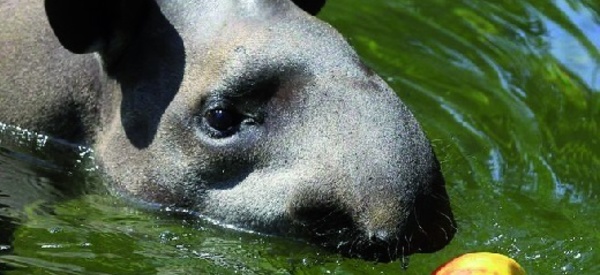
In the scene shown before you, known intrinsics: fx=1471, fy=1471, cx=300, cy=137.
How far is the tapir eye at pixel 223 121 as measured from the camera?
7.23m

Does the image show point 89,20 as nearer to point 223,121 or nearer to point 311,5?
point 223,121

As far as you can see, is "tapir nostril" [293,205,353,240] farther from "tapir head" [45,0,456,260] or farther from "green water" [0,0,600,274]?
"green water" [0,0,600,274]

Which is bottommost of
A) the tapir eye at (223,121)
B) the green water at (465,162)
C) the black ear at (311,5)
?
the green water at (465,162)

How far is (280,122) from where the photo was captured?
711 cm

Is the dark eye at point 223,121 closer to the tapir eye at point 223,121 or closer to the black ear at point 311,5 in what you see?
the tapir eye at point 223,121

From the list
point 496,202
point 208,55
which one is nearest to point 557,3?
point 496,202

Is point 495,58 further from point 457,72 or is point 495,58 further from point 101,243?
point 101,243

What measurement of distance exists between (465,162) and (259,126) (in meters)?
2.11

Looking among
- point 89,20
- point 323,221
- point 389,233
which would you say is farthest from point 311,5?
point 389,233

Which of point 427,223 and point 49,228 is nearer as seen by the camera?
point 427,223

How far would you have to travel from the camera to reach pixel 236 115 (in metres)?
7.23

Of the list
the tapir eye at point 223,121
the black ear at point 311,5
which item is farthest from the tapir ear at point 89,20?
the black ear at point 311,5

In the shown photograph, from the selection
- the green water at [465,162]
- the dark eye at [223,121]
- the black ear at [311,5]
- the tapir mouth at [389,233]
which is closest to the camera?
the tapir mouth at [389,233]

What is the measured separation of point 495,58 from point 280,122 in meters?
3.80
